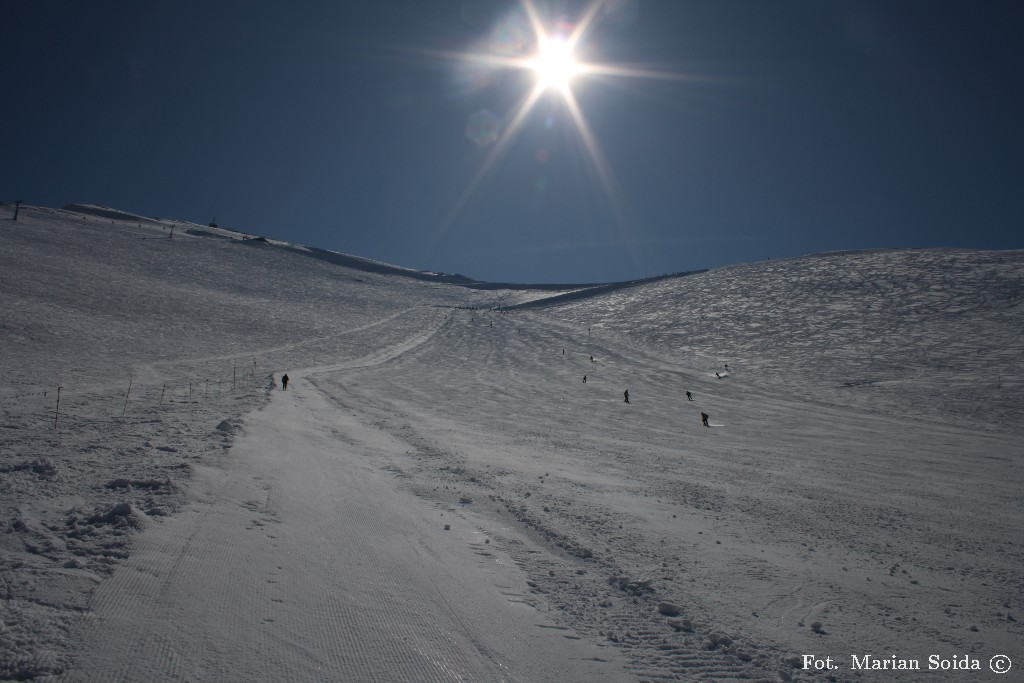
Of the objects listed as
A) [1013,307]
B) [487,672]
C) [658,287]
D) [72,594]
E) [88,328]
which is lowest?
[487,672]

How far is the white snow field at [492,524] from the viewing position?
464cm

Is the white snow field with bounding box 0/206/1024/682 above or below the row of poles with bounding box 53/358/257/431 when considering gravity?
below

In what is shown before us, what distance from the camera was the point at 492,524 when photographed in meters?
8.12

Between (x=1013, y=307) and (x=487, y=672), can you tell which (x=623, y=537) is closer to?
(x=487, y=672)

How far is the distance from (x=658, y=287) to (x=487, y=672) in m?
68.4

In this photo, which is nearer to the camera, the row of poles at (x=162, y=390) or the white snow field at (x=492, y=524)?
the white snow field at (x=492, y=524)

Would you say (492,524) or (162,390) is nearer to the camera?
(492,524)

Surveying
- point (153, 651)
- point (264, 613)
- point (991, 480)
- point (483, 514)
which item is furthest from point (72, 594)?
point (991, 480)

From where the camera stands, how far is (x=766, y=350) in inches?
1535

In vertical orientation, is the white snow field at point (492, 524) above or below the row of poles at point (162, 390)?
below

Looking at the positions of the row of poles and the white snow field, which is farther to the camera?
the row of poles

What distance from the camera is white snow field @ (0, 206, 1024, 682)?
4.64 metres

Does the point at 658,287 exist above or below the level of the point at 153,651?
above

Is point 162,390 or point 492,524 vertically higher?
point 162,390
